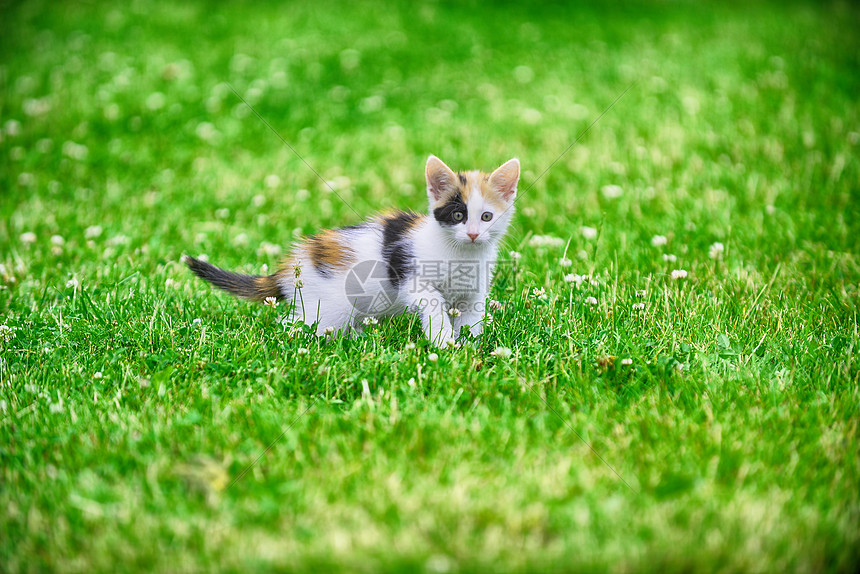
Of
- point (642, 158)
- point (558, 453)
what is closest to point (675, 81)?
point (642, 158)

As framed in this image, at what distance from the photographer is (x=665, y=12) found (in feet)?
36.6

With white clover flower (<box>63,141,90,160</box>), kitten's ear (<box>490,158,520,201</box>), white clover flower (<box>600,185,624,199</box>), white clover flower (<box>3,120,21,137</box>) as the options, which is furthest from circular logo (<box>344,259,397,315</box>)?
white clover flower (<box>3,120,21,137</box>)

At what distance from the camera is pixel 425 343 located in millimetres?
3531

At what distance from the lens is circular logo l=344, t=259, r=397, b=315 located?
3.65 metres

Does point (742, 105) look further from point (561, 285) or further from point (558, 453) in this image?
point (558, 453)

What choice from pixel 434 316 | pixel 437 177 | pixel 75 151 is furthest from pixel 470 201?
pixel 75 151

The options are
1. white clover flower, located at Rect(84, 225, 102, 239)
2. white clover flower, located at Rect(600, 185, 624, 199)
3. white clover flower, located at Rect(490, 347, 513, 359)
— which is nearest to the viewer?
white clover flower, located at Rect(490, 347, 513, 359)

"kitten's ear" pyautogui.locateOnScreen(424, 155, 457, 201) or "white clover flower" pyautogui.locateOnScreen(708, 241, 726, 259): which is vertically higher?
"kitten's ear" pyautogui.locateOnScreen(424, 155, 457, 201)

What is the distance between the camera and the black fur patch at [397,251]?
3648mm

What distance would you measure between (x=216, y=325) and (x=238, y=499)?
1522 millimetres

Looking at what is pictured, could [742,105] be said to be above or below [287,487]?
above

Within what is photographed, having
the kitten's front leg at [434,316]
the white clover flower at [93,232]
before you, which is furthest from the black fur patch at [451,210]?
the white clover flower at [93,232]

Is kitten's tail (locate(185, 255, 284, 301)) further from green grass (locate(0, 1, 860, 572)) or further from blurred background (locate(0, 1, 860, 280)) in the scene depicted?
blurred background (locate(0, 1, 860, 280))

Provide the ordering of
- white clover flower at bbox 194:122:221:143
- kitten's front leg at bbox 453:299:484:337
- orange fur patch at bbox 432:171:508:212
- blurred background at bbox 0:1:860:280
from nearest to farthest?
orange fur patch at bbox 432:171:508:212
kitten's front leg at bbox 453:299:484:337
blurred background at bbox 0:1:860:280
white clover flower at bbox 194:122:221:143
